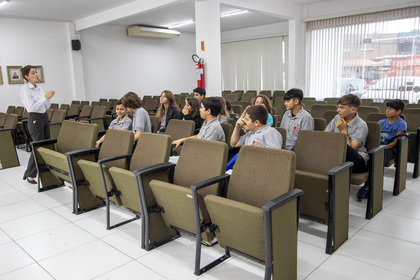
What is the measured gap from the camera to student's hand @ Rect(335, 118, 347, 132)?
3.10 m

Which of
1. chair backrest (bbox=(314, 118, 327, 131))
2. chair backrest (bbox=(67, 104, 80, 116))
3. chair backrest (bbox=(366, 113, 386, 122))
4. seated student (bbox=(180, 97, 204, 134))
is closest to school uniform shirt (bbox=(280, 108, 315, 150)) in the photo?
chair backrest (bbox=(314, 118, 327, 131))

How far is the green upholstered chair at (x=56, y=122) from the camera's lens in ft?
19.4

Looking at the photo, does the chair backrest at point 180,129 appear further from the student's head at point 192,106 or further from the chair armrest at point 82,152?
the chair armrest at point 82,152

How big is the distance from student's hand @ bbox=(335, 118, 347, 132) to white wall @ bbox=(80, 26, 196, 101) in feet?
29.9

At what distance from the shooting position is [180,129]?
386 centimetres

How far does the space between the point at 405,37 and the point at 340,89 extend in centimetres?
201

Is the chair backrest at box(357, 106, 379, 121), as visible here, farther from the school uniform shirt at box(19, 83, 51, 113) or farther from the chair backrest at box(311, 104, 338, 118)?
the school uniform shirt at box(19, 83, 51, 113)

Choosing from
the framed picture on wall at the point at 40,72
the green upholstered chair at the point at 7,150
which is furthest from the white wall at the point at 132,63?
the green upholstered chair at the point at 7,150

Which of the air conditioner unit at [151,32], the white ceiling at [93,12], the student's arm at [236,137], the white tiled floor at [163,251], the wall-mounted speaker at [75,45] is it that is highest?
the white ceiling at [93,12]

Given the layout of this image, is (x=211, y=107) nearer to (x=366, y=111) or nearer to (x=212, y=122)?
Result: (x=212, y=122)

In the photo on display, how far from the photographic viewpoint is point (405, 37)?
25.4 feet

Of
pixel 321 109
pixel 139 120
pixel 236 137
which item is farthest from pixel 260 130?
pixel 321 109

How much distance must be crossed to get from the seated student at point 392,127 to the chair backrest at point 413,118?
729 millimetres

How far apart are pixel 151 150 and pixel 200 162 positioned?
60 cm
